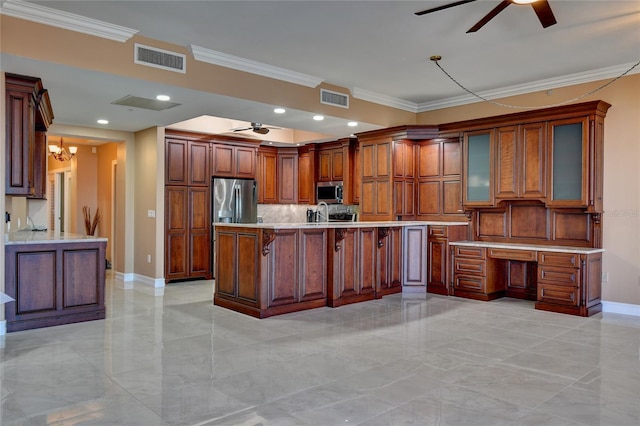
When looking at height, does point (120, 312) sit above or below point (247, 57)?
below

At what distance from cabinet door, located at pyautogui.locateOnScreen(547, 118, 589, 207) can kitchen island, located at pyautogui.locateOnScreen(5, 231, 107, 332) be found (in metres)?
5.35

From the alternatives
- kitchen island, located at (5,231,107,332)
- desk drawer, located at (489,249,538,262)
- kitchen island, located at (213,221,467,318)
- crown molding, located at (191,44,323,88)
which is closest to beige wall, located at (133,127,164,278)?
kitchen island, located at (213,221,467,318)

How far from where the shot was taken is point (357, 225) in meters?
5.80

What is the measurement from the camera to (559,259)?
5.40m

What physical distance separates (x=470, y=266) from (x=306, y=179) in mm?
4068

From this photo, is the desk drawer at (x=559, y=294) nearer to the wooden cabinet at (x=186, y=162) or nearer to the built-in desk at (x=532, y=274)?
the built-in desk at (x=532, y=274)

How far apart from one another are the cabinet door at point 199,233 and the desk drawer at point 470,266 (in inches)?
163

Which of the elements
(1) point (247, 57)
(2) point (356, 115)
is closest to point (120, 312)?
(1) point (247, 57)

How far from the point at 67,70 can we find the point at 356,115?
12.2 feet

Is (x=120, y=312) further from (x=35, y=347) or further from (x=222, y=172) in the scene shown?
(x=222, y=172)

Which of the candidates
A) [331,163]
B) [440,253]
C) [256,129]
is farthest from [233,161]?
[440,253]

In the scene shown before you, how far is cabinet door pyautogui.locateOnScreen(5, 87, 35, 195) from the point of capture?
13.9 feet

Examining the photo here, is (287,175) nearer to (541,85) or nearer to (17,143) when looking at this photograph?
(541,85)

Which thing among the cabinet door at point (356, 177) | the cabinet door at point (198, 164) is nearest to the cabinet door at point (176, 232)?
the cabinet door at point (198, 164)
